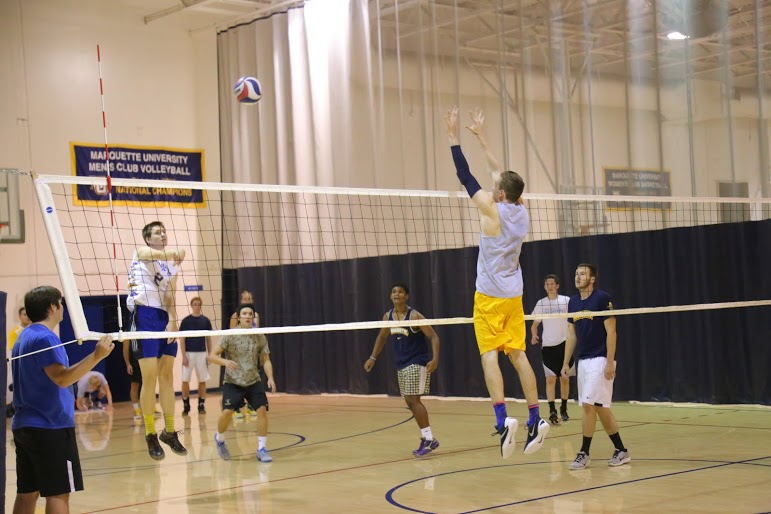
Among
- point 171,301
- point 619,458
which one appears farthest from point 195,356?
point 619,458

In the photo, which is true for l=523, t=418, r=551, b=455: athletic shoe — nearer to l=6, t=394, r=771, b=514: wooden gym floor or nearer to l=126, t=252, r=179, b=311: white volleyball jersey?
l=6, t=394, r=771, b=514: wooden gym floor

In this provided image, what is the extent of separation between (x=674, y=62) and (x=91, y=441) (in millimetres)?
8690


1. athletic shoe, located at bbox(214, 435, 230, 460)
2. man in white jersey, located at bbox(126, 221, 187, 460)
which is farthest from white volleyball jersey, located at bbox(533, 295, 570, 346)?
man in white jersey, located at bbox(126, 221, 187, 460)

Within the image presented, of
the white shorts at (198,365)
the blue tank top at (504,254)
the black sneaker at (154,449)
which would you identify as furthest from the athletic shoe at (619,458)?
the white shorts at (198,365)

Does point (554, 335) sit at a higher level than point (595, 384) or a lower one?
higher

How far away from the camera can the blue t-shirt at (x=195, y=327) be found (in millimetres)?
15914

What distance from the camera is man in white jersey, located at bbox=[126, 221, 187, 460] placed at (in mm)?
8453

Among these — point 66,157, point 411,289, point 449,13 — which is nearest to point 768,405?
point 411,289

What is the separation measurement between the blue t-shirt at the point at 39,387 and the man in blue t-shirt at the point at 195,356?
9.94 m

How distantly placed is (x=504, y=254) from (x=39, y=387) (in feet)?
10.7

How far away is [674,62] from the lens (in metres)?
13.3

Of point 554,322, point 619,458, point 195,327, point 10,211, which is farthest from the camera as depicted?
point 195,327

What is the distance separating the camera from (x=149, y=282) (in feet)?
27.9

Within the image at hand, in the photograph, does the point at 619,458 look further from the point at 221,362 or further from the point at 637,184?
the point at 637,184
